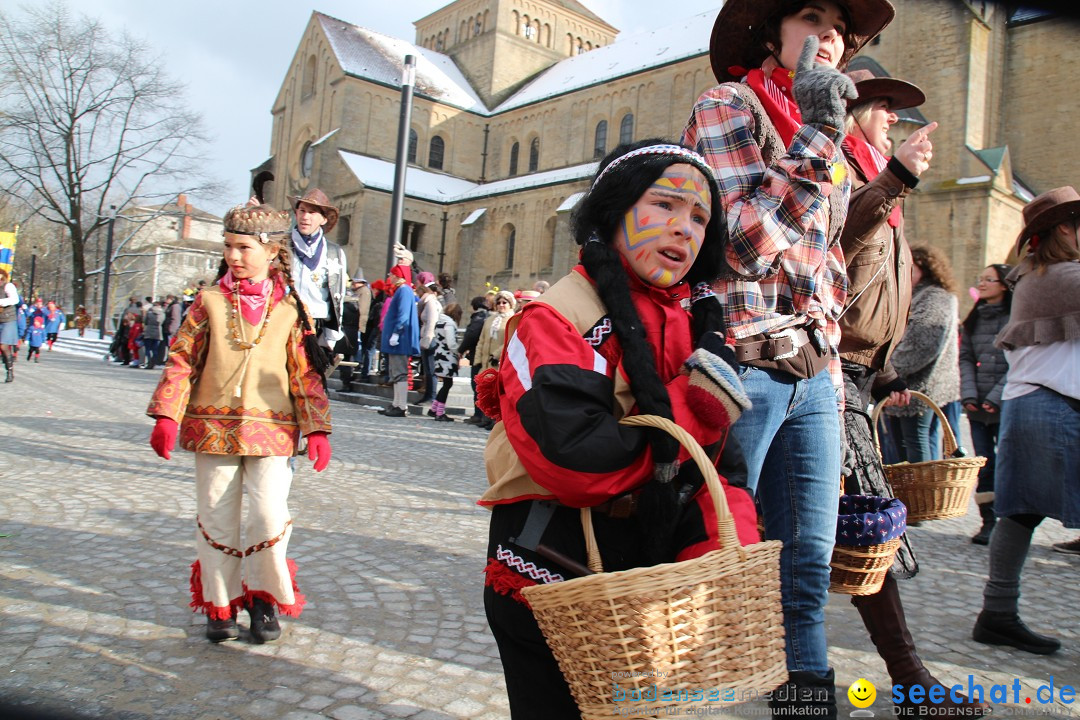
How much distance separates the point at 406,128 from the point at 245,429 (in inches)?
451

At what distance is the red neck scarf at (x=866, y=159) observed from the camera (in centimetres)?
282

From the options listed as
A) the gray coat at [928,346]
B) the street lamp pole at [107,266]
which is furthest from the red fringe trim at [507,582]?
the street lamp pole at [107,266]

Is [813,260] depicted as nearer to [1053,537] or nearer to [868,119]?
[868,119]

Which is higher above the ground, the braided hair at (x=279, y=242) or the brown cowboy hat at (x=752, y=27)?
the brown cowboy hat at (x=752, y=27)

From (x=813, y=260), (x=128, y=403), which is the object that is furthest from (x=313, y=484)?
(x=128, y=403)

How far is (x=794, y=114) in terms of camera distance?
2500 millimetres

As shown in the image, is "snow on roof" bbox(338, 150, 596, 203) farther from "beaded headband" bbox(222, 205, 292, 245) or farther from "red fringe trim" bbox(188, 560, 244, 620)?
"red fringe trim" bbox(188, 560, 244, 620)

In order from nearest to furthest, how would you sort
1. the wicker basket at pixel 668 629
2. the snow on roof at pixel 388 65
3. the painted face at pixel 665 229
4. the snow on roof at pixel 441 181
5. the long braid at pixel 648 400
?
the wicker basket at pixel 668 629 < the long braid at pixel 648 400 < the painted face at pixel 665 229 < the snow on roof at pixel 441 181 < the snow on roof at pixel 388 65

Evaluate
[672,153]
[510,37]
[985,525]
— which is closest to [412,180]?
[510,37]

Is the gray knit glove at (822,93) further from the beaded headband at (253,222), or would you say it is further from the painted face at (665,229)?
the beaded headband at (253,222)

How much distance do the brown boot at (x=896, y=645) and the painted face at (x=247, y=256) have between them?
9.02 ft

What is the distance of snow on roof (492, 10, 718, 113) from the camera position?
38.8 metres

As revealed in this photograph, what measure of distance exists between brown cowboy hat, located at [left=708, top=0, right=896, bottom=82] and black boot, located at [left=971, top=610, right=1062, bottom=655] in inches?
101

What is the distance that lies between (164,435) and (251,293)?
731 millimetres
